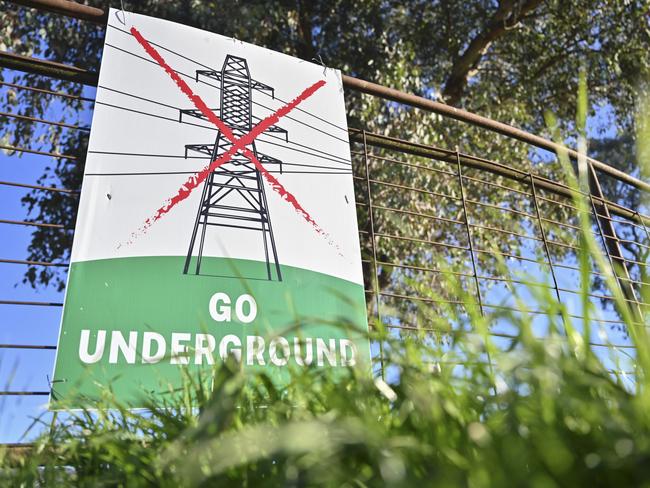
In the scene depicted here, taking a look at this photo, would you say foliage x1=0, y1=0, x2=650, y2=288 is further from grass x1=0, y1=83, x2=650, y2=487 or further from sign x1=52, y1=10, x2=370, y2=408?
grass x1=0, y1=83, x2=650, y2=487

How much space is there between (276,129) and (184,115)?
0.33 metres

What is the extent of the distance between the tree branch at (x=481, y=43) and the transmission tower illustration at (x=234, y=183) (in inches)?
174

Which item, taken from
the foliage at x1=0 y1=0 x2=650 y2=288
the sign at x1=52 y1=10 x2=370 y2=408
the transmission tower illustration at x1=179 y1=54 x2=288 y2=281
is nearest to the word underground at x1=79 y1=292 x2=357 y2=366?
the sign at x1=52 y1=10 x2=370 y2=408

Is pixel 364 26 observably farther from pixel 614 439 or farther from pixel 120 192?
pixel 614 439

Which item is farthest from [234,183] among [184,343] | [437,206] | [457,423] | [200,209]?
[437,206]

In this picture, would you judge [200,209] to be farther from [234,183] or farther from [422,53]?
[422,53]

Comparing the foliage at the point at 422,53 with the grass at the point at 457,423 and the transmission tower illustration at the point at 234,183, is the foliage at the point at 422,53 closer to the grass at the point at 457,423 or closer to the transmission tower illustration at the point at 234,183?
the transmission tower illustration at the point at 234,183

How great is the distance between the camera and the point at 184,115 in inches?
80.8

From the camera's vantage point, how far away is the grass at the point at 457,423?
41cm

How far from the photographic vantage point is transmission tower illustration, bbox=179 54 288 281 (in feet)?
6.37

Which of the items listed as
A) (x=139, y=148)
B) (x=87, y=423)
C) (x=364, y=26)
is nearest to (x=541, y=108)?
(x=364, y=26)

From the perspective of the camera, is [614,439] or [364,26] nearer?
[614,439]

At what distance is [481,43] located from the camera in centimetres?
624

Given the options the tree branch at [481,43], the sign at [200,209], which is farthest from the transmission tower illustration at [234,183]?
the tree branch at [481,43]
